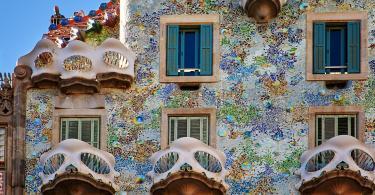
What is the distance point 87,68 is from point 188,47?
267cm

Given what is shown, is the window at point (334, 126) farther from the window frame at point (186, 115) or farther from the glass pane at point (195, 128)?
the glass pane at point (195, 128)

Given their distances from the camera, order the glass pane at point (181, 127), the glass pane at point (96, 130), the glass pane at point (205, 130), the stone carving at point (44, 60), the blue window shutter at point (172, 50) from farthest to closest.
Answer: the stone carving at point (44, 60)
the blue window shutter at point (172, 50)
the glass pane at point (96, 130)
the glass pane at point (181, 127)
the glass pane at point (205, 130)

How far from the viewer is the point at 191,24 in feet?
145

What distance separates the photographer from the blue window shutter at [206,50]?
1718 inches

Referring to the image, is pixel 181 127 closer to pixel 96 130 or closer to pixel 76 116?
pixel 96 130

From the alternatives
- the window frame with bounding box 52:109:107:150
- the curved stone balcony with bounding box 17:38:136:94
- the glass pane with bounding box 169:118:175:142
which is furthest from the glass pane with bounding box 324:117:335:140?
the window frame with bounding box 52:109:107:150

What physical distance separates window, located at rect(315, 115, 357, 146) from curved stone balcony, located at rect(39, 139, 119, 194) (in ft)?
17.4

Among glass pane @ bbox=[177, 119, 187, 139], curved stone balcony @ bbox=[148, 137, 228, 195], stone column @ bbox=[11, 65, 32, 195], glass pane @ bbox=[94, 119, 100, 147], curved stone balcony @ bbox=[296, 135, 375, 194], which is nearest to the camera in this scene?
curved stone balcony @ bbox=[296, 135, 375, 194]

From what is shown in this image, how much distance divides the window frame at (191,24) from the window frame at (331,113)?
2.64m

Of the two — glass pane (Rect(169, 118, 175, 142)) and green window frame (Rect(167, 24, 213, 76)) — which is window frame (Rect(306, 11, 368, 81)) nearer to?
green window frame (Rect(167, 24, 213, 76))

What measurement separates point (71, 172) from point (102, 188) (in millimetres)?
861

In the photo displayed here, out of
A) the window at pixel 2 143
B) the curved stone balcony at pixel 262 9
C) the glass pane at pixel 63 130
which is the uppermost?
the curved stone balcony at pixel 262 9

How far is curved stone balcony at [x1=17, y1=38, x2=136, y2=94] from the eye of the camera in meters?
43.5

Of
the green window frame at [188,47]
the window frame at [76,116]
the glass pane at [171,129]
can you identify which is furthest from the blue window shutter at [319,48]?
the window frame at [76,116]
